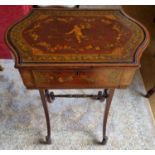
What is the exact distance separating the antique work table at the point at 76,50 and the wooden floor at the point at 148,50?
0.72 m

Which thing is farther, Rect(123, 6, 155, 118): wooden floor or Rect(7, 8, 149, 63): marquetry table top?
Rect(123, 6, 155, 118): wooden floor

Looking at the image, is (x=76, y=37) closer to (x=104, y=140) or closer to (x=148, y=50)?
(x=104, y=140)

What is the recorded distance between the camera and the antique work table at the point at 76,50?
85cm

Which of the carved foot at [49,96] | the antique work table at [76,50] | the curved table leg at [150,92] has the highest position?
the antique work table at [76,50]

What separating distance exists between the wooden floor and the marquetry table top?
73cm

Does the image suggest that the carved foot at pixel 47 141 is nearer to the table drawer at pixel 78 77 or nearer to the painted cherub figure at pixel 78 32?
the table drawer at pixel 78 77

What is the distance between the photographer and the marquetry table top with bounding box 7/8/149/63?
87 cm

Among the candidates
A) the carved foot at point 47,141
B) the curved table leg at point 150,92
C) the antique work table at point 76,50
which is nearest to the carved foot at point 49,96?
the carved foot at point 47,141

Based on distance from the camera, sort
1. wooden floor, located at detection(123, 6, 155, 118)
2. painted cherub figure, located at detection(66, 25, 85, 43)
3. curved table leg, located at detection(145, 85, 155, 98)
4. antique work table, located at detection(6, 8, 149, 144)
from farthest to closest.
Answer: wooden floor, located at detection(123, 6, 155, 118) < curved table leg, located at detection(145, 85, 155, 98) < painted cherub figure, located at detection(66, 25, 85, 43) < antique work table, located at detection(6, 8, 149, 144)

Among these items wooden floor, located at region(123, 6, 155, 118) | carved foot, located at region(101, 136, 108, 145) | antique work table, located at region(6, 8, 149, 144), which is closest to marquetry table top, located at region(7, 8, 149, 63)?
antique work table, located at region(6, 8, 149, 144)

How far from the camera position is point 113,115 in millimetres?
1448

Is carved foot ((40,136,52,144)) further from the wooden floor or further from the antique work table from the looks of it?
the wooden floor

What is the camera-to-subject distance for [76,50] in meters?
0.90

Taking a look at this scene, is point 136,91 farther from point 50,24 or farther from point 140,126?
point 50,24
